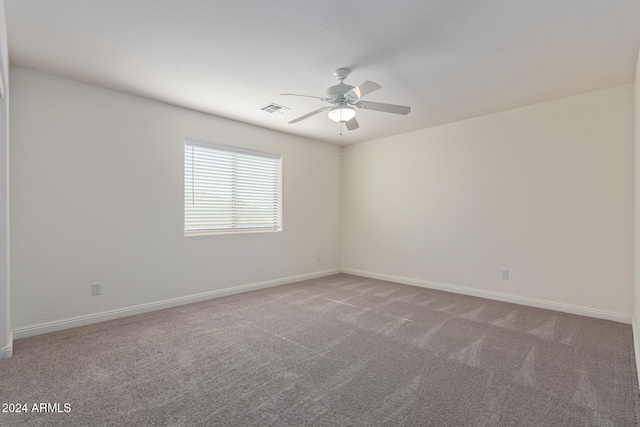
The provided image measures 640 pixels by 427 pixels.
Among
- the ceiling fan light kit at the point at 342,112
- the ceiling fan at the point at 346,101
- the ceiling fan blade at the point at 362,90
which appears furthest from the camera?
the ceiling fan light kit at the point at 342,112

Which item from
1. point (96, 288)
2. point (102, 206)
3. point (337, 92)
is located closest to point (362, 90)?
point (337, 92)

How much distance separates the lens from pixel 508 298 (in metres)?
4.06

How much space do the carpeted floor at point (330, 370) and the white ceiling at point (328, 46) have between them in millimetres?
2472

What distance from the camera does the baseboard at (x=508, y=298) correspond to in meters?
3.38

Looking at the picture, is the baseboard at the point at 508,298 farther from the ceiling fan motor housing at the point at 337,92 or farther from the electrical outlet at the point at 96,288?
the electrical outlet at the point at 96,288

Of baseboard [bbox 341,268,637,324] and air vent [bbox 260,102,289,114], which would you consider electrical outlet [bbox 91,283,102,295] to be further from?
baseboard [bbox 341,268,637,324]

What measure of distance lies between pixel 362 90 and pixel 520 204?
2750 millimetres

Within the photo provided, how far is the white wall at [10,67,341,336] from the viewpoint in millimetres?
2893

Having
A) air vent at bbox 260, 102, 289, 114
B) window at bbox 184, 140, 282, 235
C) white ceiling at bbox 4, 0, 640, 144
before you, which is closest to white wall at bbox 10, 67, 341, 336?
window at bbox 184, 140, 282, 235

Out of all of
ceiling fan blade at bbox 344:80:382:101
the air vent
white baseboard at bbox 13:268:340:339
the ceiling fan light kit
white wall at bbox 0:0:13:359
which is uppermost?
the air vent

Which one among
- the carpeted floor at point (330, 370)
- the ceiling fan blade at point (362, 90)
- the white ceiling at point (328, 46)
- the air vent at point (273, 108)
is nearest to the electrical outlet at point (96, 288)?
the carpeted floor at point (330, 370)

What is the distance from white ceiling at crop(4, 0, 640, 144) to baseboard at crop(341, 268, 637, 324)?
95.2 inches

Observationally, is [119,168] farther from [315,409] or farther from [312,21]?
[315,409]

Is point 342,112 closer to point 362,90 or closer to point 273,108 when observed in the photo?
point 362,90
